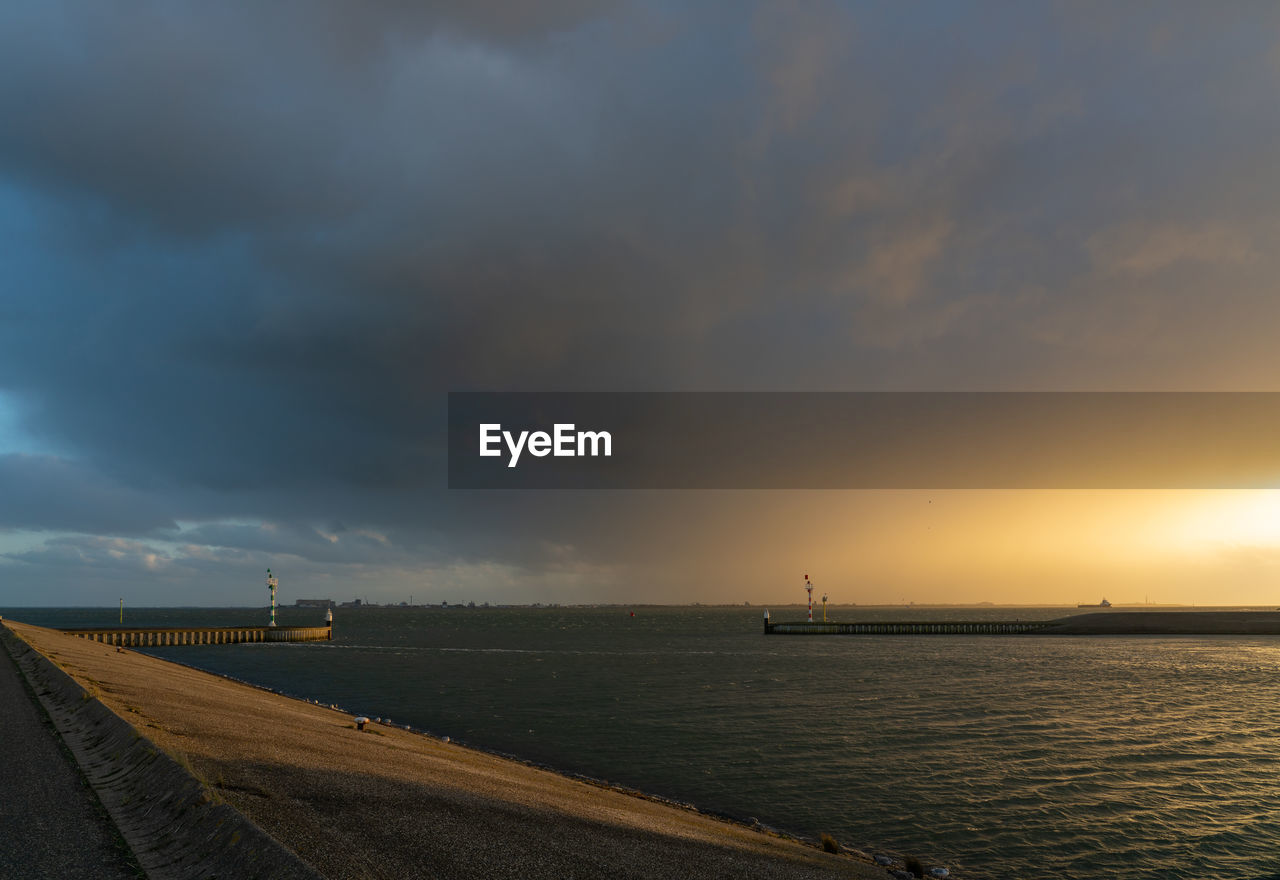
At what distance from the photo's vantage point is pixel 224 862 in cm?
952

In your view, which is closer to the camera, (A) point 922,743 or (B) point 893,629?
(A) point 922,743

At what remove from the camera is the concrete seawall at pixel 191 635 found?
94.1 m

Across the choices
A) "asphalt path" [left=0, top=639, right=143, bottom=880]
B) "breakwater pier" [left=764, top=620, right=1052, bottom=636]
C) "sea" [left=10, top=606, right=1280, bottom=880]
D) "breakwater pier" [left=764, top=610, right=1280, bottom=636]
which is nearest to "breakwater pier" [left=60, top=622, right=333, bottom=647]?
"sea" [left=10, top=606, right=1280, bottom=880]

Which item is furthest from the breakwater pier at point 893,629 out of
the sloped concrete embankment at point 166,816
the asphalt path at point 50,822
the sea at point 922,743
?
the asphalt path at point 50,822

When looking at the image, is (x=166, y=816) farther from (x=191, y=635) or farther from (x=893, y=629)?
(x=893, y=629)

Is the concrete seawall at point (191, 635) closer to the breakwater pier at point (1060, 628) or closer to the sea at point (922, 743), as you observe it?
the sea at point (922, 743)

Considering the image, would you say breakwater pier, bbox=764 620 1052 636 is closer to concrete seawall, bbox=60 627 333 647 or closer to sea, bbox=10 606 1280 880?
sea, bbox=10 606 1280 880

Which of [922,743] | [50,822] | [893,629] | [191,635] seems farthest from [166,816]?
[893,629]

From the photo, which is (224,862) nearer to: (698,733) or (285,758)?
(285,758)

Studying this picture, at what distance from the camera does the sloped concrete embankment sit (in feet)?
30.5

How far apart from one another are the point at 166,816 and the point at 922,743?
30995mm

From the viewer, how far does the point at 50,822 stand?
11664 mm

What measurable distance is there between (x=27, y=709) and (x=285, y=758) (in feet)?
39.6

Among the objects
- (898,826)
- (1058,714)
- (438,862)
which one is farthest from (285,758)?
(1058,714)
